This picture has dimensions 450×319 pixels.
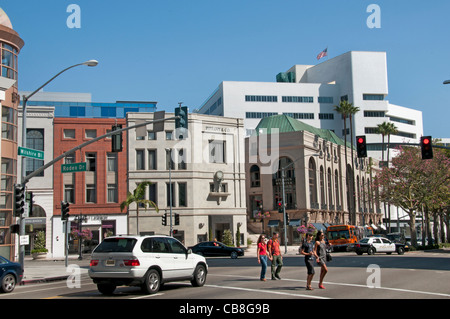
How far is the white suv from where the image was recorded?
14.8 m

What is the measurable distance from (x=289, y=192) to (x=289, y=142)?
6.68 m

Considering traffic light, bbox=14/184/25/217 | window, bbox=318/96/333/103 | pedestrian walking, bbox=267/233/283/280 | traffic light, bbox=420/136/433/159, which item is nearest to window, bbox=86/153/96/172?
traffic light, bbox=14/184/25/217

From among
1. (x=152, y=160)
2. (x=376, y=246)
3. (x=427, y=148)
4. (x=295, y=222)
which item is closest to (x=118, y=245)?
(x=427, y=148)

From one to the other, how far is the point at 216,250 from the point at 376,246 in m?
13.4

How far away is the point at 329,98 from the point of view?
109m

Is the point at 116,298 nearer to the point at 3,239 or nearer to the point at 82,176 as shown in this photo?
the point at 3,239

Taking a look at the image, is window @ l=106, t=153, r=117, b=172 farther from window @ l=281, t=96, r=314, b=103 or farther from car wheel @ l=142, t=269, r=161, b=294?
window @ l=281, t=96, r=314, b=103

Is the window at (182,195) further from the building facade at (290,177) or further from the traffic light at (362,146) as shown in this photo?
the traffic light at (362,146)

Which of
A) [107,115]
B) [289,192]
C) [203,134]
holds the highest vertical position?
[107,115]

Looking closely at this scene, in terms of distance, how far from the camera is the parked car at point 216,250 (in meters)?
41.6

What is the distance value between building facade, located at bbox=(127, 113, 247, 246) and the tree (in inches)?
631

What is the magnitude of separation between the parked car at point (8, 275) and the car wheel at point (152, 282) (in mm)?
5605
